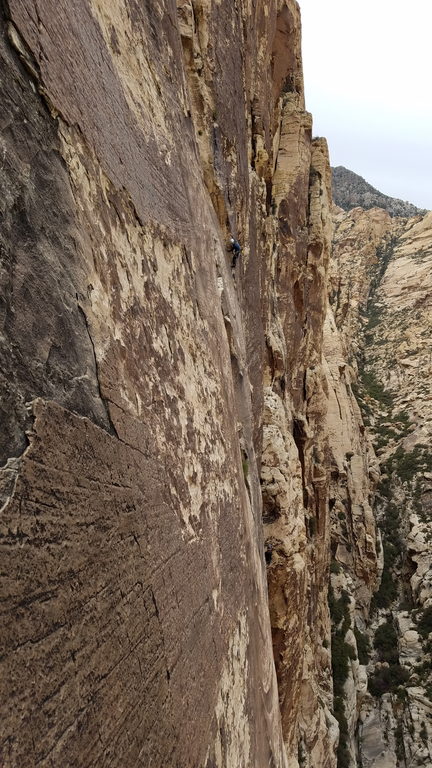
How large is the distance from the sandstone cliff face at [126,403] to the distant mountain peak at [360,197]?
85040mm

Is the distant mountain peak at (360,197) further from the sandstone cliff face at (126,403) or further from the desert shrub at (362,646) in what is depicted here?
the sandstone cliff face at (126,403)

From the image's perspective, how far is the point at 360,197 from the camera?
285ft

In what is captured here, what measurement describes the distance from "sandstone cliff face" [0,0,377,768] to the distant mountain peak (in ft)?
279

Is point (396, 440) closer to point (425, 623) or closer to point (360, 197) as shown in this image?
point (425, 623)

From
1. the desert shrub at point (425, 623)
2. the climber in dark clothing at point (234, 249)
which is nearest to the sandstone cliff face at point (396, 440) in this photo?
the desert shrub at point (425, 623)

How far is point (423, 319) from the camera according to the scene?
4444 cm

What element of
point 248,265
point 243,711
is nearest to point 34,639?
point 243,711

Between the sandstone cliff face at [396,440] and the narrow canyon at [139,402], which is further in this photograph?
the sandstone cliff face at [396,440]

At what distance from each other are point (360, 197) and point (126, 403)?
9421cm

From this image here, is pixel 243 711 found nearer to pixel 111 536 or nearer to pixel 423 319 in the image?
pixel 111 536

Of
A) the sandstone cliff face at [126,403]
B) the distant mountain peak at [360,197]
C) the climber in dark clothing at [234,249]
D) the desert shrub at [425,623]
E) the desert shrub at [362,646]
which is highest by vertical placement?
the distant mountain peak at [360,197]

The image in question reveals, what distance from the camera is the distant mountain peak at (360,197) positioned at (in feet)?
280

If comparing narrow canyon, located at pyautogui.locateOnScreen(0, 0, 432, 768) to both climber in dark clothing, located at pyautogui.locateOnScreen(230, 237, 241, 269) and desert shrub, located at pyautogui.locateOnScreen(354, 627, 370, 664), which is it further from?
desert shrub, located at pyautogui.locateOnScreen(354, 627, 370, 664)

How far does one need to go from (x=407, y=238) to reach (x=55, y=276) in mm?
67630
